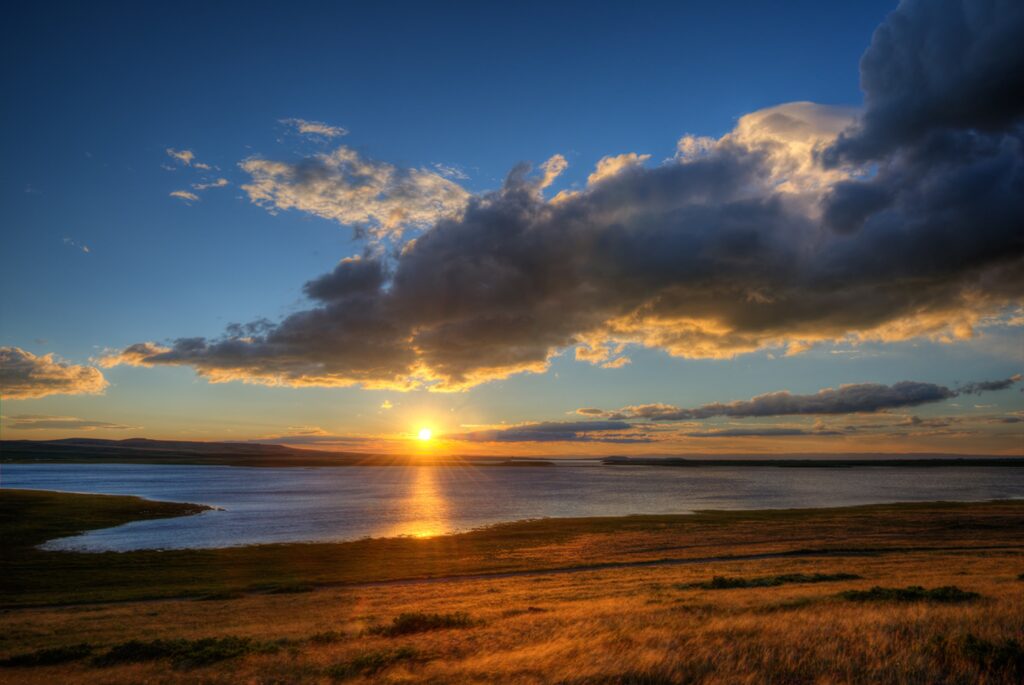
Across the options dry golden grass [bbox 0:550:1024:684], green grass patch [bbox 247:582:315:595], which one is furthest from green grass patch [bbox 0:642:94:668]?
green grass patch [bbox 247:582:315:595]

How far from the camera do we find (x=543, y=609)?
25.1m

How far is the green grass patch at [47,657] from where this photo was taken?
18.2 m

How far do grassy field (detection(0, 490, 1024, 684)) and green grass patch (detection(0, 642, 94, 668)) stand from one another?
96 mm

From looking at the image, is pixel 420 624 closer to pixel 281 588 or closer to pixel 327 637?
pixel 327 637

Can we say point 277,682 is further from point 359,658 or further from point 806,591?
point 806,591

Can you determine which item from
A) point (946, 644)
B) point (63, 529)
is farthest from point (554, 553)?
point (63, 529)

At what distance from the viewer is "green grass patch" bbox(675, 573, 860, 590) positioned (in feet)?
98.9

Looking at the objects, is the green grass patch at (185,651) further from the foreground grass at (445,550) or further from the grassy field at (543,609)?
the foreground grass at (445,550)

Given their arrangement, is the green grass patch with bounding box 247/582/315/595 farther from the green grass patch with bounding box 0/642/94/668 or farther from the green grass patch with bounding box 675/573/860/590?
the green grass patch with bounding box 675/573/860/590

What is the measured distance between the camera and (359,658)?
16.1m

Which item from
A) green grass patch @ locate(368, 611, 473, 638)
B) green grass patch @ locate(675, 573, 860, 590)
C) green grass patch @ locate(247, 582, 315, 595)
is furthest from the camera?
green grass patch @ locate(247, 582, 315, 595)

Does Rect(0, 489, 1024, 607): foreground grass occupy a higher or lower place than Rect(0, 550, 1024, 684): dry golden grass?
lower

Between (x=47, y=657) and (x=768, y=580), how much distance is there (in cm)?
3108

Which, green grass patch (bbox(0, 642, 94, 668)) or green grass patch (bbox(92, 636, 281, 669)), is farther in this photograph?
green grass patch (bbox(0, 642, 94, 668))
